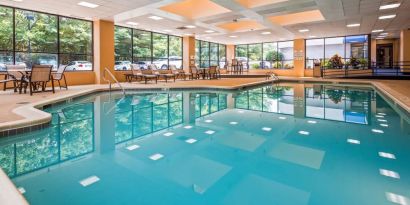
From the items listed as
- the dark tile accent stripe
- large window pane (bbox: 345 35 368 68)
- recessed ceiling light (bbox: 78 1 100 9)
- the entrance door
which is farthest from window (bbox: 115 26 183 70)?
the entrance door

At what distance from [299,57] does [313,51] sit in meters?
1.61

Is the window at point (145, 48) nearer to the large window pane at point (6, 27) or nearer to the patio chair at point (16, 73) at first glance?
the large window pane at point (6, 27)

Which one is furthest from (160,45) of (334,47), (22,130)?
(22,130)

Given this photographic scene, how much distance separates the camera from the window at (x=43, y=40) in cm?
952

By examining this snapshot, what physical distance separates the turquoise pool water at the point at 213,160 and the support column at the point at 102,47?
6.89 meters

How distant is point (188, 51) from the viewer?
54.1 feet

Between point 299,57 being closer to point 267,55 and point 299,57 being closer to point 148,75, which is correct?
point 267,55

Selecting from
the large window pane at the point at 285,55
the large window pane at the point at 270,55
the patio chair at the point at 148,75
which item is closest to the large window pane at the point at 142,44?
the patio chair at the point at 148,75

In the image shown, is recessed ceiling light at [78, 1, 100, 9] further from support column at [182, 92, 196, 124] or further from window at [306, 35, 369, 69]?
window at [306, 35, 369, 69]

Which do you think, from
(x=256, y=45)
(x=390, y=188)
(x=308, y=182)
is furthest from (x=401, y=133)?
(x=256, y=45)

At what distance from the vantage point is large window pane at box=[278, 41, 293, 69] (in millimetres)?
19781

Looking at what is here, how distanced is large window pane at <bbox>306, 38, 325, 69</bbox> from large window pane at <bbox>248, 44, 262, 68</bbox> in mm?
3489

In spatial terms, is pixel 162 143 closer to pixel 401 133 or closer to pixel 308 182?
pixel 308 182

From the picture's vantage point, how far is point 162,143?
351cm
